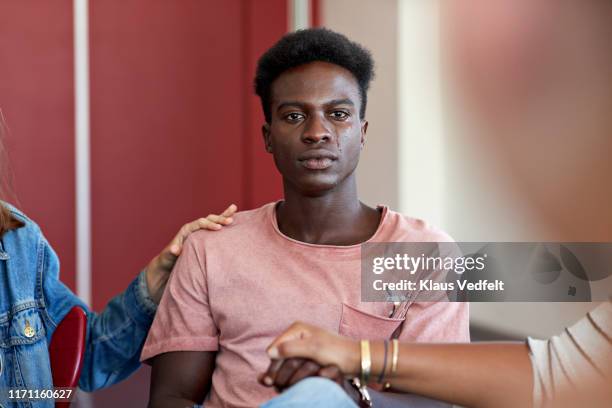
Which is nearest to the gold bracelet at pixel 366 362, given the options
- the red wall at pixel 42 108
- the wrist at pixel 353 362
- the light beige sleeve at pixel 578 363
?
the wrist at pixel 353 362

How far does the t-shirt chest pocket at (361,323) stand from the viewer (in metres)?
1.50

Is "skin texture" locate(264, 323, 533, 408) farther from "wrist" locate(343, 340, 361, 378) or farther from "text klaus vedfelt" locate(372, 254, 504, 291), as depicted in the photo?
"text klaus vedfelt" locate(372, 254, 504, 291)

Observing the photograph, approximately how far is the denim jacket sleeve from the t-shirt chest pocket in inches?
18.8

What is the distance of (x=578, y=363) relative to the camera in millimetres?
1088

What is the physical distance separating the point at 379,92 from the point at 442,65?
0.30m

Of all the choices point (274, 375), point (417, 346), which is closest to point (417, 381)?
point (417, 346)

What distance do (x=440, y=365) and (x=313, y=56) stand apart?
2.47ft

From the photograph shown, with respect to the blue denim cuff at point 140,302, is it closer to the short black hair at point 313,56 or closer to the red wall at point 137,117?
the short black hair at point 313,56

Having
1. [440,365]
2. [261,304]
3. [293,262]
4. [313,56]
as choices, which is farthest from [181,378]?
[313,56]

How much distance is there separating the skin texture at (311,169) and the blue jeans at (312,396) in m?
0.48

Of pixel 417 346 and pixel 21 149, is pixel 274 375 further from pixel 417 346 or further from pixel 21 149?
pixel 21 149

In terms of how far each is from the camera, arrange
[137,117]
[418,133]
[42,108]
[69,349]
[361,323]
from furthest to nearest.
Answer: [137,117] → [42,108] → [418,133] → [69,349] → [361,323]

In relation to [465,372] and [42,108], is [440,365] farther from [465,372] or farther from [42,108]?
[42,108]

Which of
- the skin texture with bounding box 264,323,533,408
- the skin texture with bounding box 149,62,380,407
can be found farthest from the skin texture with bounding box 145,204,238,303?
the skin texture with bounding box 264,323,533,408
